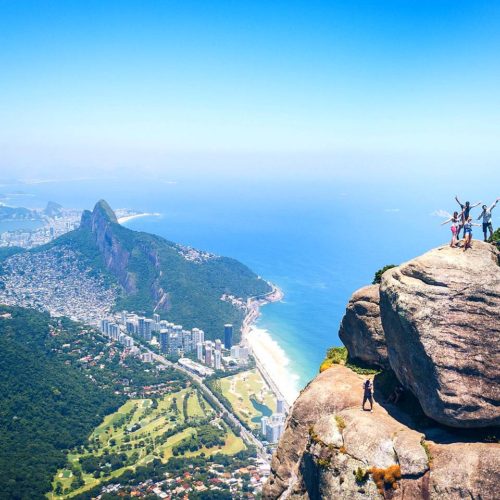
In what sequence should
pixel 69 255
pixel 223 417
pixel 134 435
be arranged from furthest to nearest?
pixel 69 255 < pixel 223 417 < pixel 134 435

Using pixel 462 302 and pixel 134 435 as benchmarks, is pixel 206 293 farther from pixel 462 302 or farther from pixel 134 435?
pixel 462 302

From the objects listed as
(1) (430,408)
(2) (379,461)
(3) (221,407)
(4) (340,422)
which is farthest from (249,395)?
(2) (379,461)

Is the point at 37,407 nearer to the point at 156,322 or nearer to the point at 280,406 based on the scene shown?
the point at 280,406

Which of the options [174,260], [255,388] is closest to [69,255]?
[174,260]

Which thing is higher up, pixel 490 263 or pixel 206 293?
pixel 490 263

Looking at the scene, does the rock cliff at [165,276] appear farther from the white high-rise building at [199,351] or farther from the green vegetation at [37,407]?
the green vegetation at [37,407]
